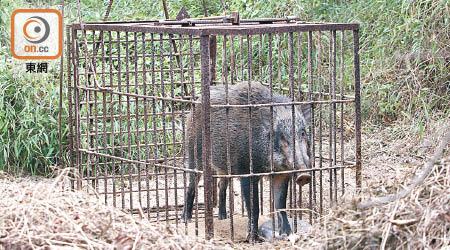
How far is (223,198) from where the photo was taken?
6.11m

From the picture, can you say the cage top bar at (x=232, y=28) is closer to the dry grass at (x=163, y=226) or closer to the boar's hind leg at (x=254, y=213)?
the boar's hind leg at (x=254, y=213)

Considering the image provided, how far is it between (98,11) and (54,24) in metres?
1.14

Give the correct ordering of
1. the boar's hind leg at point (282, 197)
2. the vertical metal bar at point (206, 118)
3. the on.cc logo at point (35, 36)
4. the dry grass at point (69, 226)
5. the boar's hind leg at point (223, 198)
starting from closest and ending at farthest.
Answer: the dry grass at point (69, 226)
the vertical metal bar at point (206, 118)
the boar's hind leg at point (282, 197)
the boar's hind leg at point (223, 198)
the on.cc logo at point (35, 36)

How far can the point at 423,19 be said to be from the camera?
734 centimetres

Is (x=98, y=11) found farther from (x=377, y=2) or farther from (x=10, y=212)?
(x=10, y=212)

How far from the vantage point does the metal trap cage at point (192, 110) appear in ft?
16.0

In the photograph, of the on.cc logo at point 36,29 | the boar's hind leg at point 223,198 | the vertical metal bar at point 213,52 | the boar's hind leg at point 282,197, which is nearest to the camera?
the boar's hind leg at point 282,197

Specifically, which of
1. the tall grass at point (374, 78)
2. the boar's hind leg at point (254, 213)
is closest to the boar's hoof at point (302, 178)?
the boar's hind leg at point (254, 213)

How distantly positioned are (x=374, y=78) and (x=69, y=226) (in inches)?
204

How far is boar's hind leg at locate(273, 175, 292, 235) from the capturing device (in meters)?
5.40

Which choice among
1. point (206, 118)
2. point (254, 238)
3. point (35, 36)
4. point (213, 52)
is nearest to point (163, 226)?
point (206, 118)

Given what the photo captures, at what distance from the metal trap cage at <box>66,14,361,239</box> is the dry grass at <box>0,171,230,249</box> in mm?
197

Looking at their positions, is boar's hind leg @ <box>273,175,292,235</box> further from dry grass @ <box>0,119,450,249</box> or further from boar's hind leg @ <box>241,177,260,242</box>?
dry grass @ <box>0,119,450,249</box>

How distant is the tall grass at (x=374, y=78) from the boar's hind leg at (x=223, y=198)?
2165 mm
